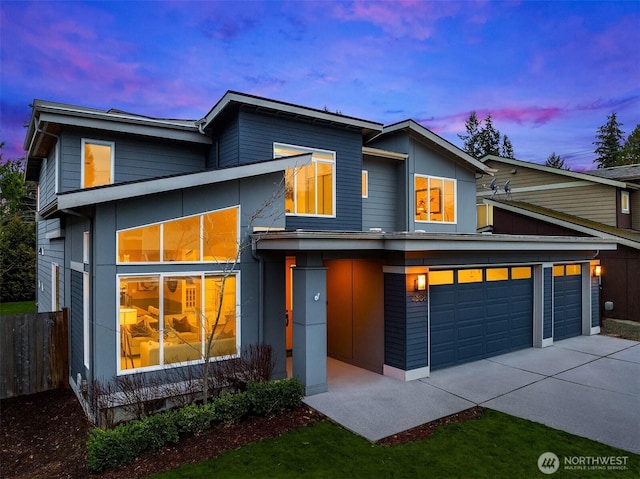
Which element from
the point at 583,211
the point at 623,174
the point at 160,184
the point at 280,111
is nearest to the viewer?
the point at 160,184

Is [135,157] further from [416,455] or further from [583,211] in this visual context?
[583,211]

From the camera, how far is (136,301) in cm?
605

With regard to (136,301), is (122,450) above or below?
below

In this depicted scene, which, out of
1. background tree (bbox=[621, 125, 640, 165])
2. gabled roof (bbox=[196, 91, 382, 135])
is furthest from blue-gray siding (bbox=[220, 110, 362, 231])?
background tree (bbox=[621, 125, 640, 165])

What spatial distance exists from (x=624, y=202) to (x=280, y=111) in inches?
637

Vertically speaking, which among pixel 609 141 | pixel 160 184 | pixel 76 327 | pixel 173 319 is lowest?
Result: pixel 76 327

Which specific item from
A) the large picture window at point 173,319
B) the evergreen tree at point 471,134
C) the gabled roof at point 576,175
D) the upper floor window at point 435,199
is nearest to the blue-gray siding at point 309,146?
the large picture window at point 173,319

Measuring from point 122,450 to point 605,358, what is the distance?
33.9ft

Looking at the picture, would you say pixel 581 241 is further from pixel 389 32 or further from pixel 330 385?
pixel 389 32

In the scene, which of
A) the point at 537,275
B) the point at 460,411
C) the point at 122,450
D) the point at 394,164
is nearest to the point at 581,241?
the point at 537,275

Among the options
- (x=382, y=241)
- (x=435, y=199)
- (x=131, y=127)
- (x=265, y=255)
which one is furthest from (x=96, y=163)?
(x=435, y=199)

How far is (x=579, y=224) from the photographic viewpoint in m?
14.5

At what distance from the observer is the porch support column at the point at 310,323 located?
6.68m

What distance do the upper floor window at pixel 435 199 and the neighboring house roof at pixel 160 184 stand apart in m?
5.57
